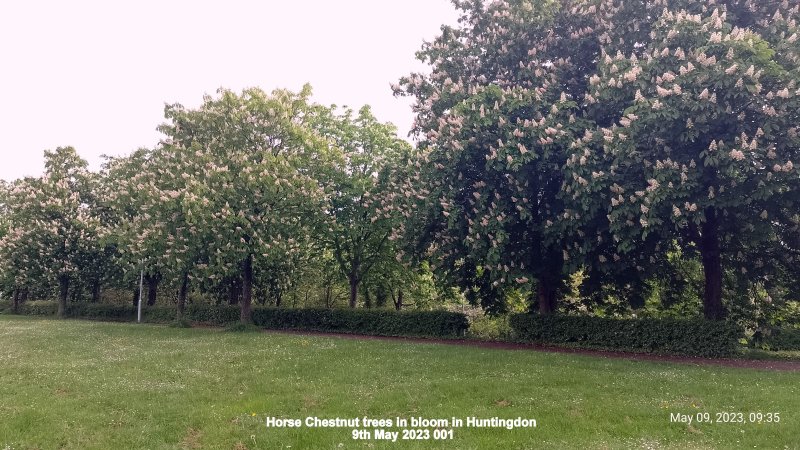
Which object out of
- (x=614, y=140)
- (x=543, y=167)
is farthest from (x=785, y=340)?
(x=614, y=140)

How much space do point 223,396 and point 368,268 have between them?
71.8 ft

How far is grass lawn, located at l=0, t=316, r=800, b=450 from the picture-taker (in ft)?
33.8

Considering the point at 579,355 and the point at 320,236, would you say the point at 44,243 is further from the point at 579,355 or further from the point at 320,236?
the point at 579,355

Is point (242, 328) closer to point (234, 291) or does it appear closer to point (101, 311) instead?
point (234, 291)

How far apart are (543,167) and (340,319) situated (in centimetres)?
1622

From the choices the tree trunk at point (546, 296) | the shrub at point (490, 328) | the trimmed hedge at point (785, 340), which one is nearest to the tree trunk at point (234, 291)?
the shrub at point (490, 328)

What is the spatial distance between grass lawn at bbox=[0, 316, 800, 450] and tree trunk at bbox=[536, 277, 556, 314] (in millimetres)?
4802

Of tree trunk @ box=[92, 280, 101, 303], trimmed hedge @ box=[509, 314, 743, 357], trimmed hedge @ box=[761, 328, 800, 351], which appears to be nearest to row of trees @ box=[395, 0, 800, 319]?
trimmed hedge @ box=[509, 314, 743, 357]

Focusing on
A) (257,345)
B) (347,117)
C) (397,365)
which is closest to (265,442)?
(397,365)

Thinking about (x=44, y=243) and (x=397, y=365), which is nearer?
(x=397, y=365)

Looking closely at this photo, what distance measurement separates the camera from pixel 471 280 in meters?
24.3

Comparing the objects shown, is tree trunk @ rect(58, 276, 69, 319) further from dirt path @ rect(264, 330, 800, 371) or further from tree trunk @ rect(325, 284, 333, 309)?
dirt path @ rect(264, 330, 800, 371)

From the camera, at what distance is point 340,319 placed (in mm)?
30438

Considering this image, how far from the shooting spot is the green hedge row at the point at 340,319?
86.7 feet
